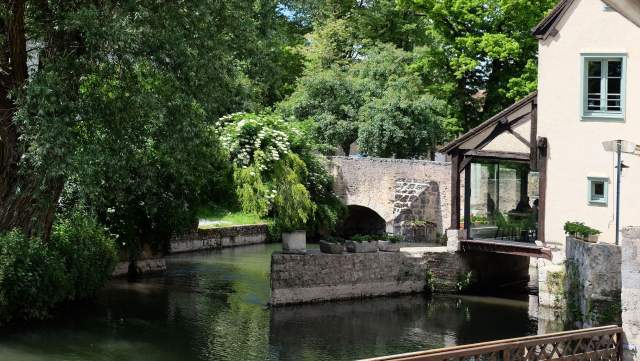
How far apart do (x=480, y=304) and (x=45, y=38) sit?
35.6ft

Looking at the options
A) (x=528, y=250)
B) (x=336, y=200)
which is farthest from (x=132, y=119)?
(x=336, y=200)

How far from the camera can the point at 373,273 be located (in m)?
19.6

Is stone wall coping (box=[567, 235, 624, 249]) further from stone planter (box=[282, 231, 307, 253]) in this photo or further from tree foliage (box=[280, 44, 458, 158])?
tree foliage (box=[280, 44, 458, 158])

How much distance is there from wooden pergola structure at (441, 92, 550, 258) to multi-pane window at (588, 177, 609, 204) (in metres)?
1.12

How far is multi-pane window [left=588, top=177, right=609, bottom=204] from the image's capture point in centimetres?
1889

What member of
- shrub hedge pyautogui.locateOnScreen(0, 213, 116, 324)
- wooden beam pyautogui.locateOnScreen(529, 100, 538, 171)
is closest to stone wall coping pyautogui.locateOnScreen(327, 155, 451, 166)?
wooden beam pyautogui.locateOnScreen(529, 100, 538, 171)

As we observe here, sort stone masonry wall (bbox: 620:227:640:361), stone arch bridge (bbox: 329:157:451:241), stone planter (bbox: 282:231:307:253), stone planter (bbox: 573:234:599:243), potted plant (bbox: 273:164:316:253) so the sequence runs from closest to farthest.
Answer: stone masonry wall (bbox: 620:227:640:361) → stone planter (bbox: 573:234:599:243) → stone planter (bbox: 282:231:307:253) → stone arch bridge (bbox: 329:157:451:241) → potted plant (bbox: 273:164:316:253)

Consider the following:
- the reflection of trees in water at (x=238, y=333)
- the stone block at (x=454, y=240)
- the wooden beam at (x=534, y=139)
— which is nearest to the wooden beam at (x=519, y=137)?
the wooden beam at (x=534, y=139)

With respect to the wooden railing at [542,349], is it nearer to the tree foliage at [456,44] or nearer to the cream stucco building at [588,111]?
the cream stucco building at [588,111]

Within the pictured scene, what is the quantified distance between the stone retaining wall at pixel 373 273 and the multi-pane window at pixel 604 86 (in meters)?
4.73

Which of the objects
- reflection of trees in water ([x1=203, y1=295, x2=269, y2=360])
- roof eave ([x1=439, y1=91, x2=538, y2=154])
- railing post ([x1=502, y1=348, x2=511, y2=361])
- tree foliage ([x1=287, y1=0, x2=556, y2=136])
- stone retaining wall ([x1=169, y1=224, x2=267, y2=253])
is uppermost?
tree foliage ([x1=287, y1=0, x2=556, y2=136])

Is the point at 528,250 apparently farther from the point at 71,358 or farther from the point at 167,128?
the point at 71,358

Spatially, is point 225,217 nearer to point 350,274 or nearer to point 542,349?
point 350,274

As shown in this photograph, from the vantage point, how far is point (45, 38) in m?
15.2
